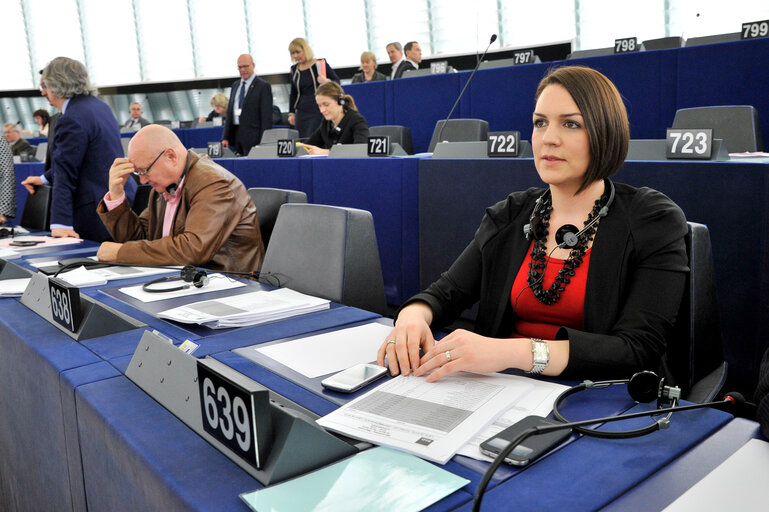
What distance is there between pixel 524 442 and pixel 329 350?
0.49 m

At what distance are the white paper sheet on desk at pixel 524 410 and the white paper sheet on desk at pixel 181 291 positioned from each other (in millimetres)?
949

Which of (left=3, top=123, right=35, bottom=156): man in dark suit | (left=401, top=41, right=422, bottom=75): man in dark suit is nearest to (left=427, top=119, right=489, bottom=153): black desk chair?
(left=401, top=41, right=422, bottom=75): man in dark suit

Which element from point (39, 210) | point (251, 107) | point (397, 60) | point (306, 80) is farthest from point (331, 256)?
point (397, 60)

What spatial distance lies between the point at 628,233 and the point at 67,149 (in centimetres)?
262

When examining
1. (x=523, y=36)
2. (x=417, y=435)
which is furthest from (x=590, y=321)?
(x=523, y=36)

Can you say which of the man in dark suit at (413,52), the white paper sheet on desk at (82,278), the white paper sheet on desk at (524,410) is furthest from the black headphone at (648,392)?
the man in dark suit at (413,52)

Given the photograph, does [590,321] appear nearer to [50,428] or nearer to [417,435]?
[417,435]

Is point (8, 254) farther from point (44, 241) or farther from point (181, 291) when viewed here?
point (181, 291)

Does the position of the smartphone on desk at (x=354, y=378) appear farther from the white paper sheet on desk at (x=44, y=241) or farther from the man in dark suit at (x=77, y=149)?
the man in dark suit at (x=77, y=149)

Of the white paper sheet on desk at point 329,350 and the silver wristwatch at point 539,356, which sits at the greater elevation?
the silver wristwatch at point 539,356

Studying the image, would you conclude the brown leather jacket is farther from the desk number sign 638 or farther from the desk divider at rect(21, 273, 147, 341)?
the desk number sign 638

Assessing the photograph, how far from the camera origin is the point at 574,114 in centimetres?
131

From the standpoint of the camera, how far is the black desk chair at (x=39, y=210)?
359 cm

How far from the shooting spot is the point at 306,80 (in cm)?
632
